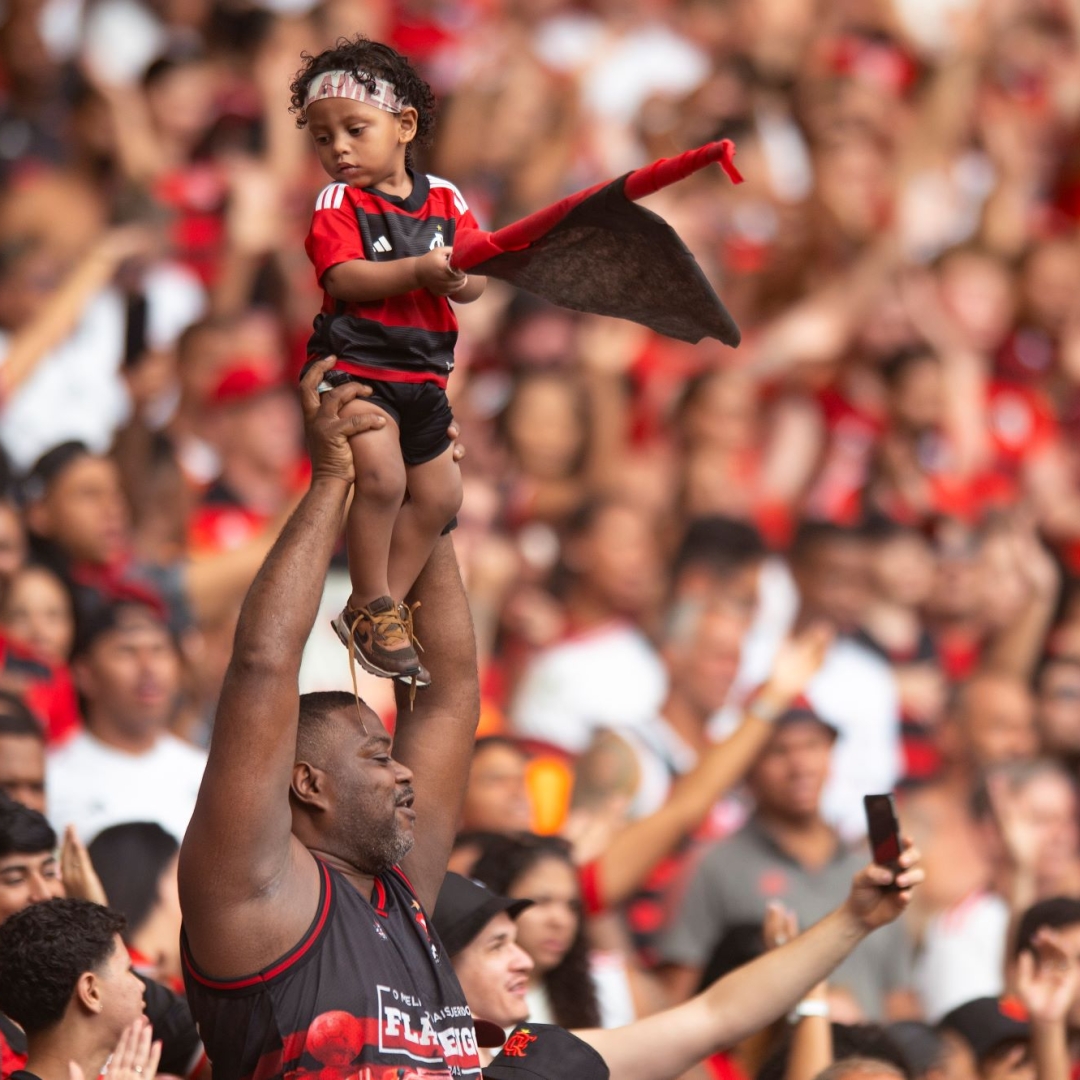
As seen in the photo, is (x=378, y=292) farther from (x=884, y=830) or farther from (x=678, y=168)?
(x=884, y=830)

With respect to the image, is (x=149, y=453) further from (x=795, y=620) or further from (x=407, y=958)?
(x=407, y=958)

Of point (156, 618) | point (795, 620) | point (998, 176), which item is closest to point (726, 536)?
point (795, 620)

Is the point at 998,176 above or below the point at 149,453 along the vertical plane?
above

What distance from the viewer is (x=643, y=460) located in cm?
888

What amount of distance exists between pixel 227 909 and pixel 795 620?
203 inches

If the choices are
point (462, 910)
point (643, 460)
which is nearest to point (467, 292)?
point (462, 910)

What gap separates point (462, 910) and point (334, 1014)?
1081 mm

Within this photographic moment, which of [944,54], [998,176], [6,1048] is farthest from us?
[944,54]

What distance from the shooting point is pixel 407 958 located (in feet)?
11.6

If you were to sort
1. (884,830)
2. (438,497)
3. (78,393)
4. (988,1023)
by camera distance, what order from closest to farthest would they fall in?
1. (438,497)
2. (884,830)
3. (988,1023)
4. (78,393)

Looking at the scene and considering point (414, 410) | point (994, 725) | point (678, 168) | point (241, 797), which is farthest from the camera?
point (994, 725)

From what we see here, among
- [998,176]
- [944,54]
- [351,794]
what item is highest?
[944,54]

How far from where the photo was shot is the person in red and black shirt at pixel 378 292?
11.3 feet

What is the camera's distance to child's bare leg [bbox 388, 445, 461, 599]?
3.62 meters
